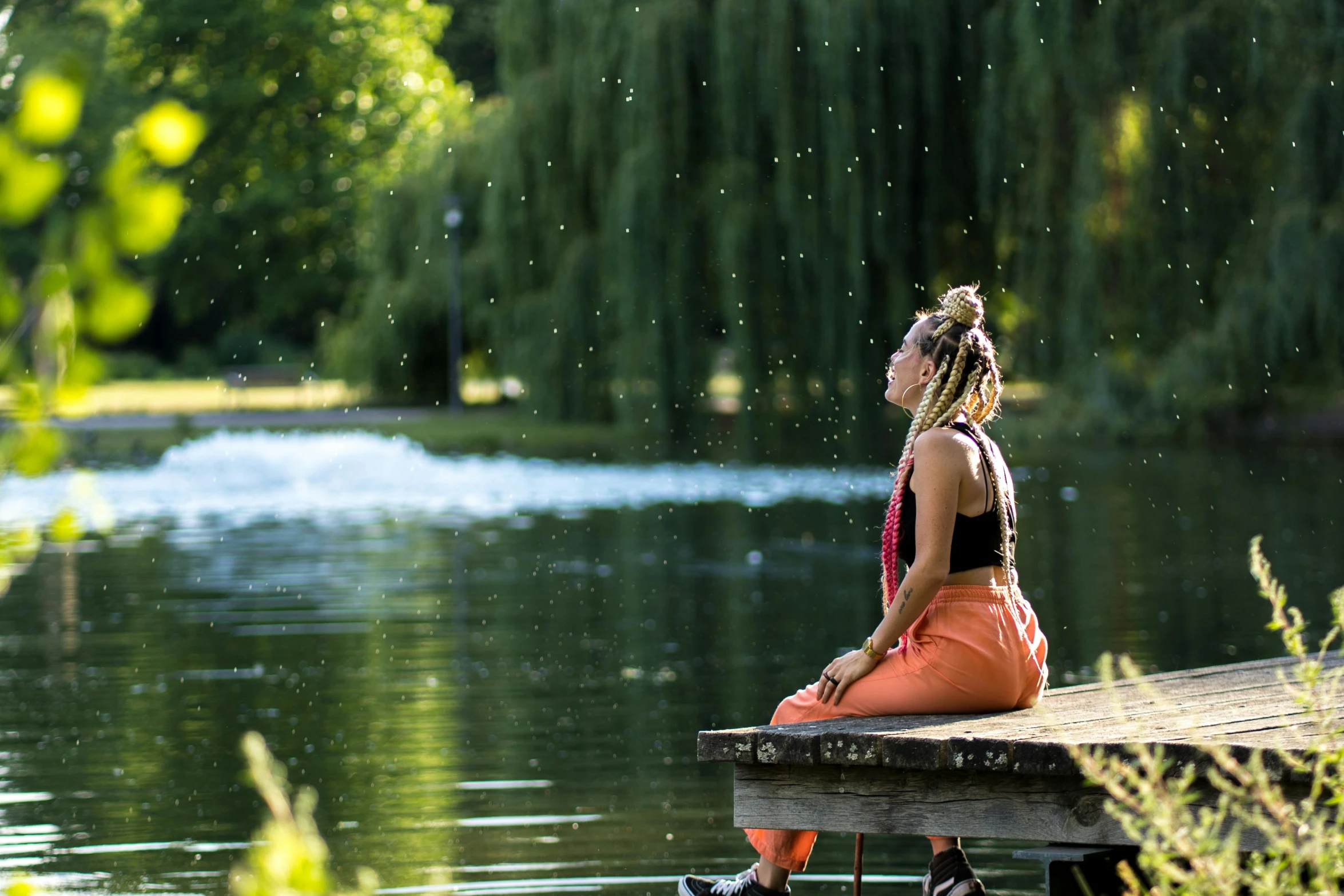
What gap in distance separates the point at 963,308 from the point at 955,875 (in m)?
1.27

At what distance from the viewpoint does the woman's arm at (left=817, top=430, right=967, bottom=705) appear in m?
4.44

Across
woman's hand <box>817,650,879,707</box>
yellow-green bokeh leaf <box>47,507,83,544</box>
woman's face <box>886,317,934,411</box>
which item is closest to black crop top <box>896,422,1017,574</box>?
woman's face <box>886,317,934,411</box>

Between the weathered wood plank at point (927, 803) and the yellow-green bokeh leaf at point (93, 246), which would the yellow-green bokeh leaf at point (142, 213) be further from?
the weathered wood plank at point (927, 803)

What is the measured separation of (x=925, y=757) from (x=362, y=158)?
51.9 m

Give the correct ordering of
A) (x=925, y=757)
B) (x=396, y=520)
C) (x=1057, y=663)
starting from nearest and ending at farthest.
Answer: (x=925, y=757)
(x=1057, y=663)
(x=396, y=520)

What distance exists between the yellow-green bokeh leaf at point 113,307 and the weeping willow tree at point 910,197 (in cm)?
1849

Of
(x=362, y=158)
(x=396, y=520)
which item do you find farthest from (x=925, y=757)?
(x=362, y=158)

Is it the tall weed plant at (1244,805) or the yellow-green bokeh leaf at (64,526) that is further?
the tall weed plant at (1244,805)

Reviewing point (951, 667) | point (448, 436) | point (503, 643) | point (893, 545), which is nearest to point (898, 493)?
point (893, 545)

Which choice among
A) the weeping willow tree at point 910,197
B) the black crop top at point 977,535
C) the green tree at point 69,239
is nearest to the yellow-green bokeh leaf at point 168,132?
the green tree at point 69,239

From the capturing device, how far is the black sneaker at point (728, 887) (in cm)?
448

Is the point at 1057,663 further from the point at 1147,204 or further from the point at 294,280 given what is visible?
the point at 294,280

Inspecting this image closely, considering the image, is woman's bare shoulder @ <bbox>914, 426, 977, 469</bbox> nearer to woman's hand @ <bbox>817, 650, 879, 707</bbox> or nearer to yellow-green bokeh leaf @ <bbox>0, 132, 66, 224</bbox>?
woman's hand @ <bbox>817, 650, 879, 707</bbox>

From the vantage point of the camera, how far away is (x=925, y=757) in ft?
13.4
